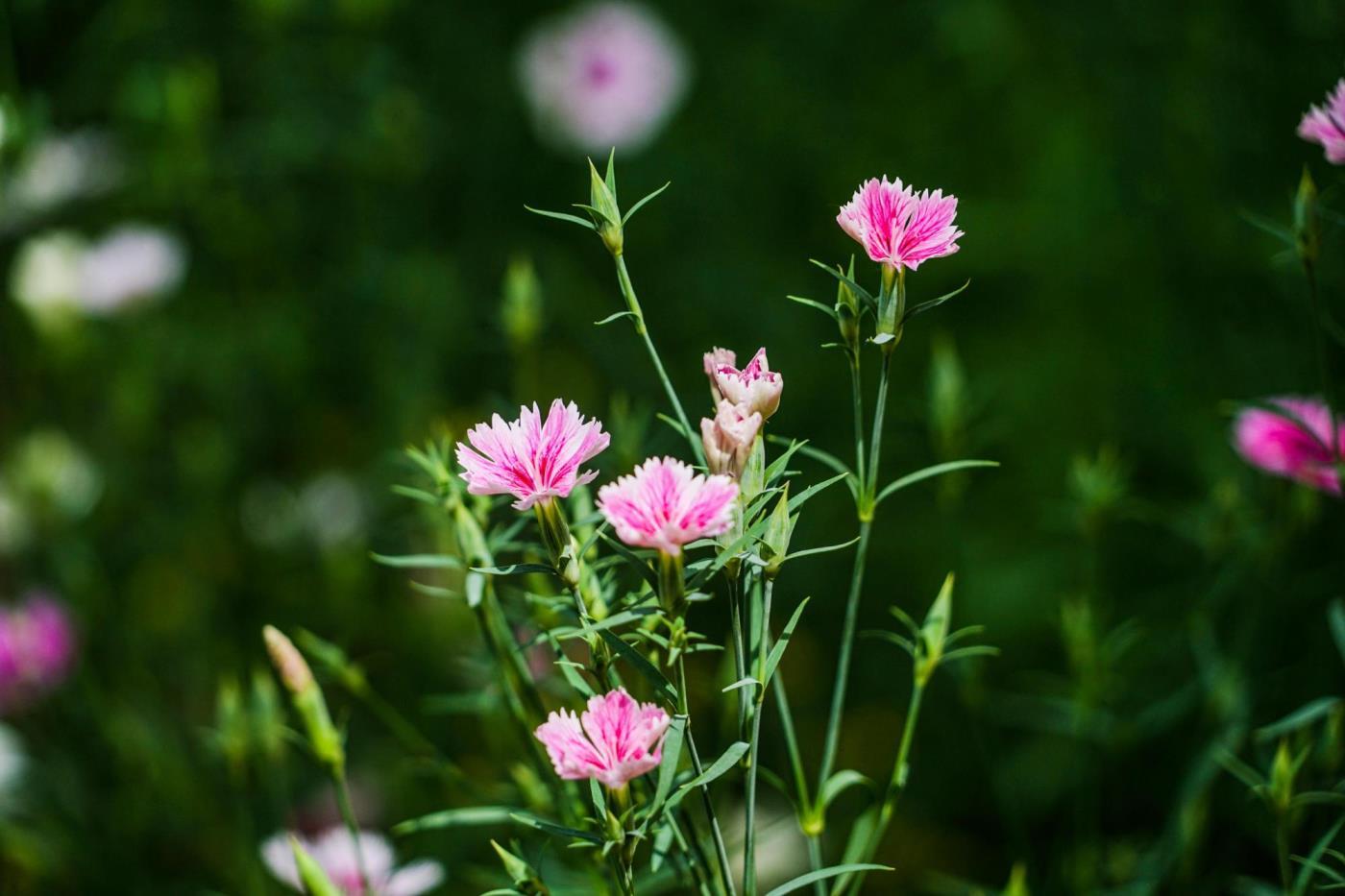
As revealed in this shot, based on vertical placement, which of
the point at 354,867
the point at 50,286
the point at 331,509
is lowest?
the point at 354,867

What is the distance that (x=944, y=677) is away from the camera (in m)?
1.18

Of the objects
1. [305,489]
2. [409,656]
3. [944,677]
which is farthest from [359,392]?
[944,677]

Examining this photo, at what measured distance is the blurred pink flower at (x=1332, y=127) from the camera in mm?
437

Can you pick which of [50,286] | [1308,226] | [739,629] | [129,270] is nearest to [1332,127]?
[1308,226]

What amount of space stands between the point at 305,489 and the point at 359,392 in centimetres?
19

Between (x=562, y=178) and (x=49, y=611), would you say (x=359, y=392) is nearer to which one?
(x=562, y=178)

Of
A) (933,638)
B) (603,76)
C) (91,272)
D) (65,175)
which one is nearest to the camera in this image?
(933,638)

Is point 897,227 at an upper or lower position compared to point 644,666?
upper

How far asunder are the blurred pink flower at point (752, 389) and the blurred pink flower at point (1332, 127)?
227mm

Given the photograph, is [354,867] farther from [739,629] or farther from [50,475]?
[50,475]

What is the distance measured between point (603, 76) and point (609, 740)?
1.37 meters

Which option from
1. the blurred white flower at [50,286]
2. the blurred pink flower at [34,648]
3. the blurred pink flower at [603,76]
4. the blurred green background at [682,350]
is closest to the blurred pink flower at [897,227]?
the blurred green background at [682,350]

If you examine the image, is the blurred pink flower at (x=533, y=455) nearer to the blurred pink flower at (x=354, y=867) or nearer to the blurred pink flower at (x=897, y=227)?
the blurred pink flower at (x=897, y=227)

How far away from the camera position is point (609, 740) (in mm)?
374
